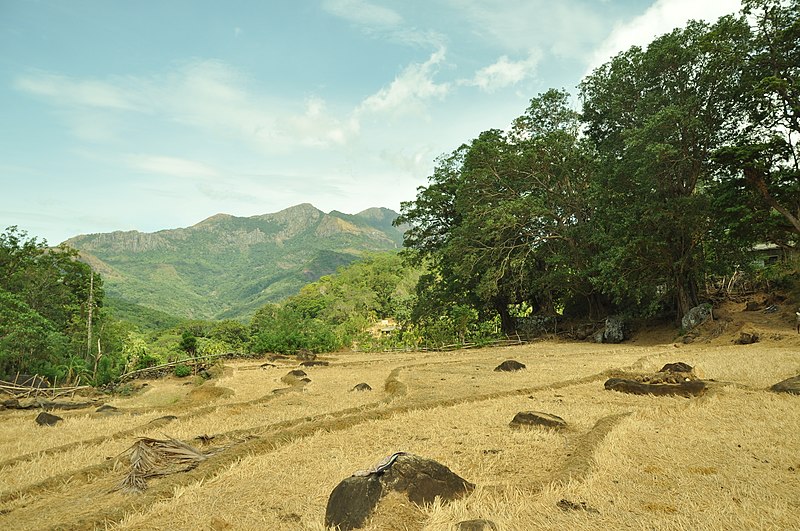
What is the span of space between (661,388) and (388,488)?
6.40 metres

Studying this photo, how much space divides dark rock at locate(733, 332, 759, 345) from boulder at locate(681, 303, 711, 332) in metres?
2.93

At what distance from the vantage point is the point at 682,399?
737cm

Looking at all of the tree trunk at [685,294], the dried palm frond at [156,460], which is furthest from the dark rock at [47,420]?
the tree trunk at [685,294]

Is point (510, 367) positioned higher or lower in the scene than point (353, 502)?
lower

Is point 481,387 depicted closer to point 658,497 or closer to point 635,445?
point 635,445

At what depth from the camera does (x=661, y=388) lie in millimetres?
8039

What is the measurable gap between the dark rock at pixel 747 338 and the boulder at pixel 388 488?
14.9m

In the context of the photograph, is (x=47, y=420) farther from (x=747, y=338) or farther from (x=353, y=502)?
(x=747, y=338)

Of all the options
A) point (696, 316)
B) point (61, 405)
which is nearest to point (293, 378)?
point (61, 405)

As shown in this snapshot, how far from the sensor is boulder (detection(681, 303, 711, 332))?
18.1 meters

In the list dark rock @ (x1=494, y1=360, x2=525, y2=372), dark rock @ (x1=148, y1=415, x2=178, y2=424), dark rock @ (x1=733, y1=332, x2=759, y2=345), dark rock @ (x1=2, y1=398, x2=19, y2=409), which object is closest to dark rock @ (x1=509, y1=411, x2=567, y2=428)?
dark rock @ (x1=148, y1=415, x2=178, y2=424)

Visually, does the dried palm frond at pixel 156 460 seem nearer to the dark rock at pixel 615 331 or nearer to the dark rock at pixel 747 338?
the dark rock at pixel 747 338

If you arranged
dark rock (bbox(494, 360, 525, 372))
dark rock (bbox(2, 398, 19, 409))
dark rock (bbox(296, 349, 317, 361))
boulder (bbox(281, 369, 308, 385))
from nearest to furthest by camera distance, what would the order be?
dark rock (bbox(2, 398, 19, 409)) → dark rock (bbox(494, 360, 525, 372)) → boulder (bbox(281, 369, 308, 385)) → dark rock (bbox(296, 349, 317, 361))

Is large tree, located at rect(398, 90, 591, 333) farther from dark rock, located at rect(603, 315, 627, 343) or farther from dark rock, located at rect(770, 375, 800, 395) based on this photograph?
dark rock, located at rect(770, 375, 800, 395)
